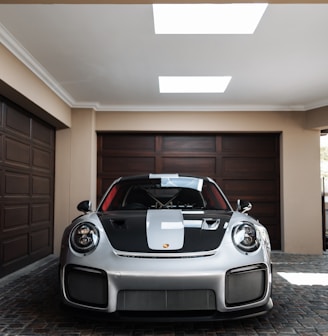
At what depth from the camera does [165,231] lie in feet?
9.07

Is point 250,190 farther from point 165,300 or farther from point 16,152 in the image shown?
point 165,300

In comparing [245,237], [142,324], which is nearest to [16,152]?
[142,324]

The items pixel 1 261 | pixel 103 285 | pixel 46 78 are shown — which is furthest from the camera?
pixel 46 78

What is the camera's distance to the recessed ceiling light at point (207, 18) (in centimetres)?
363

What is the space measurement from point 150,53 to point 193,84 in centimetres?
161

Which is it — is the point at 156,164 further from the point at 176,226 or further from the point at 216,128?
Answer: the point at 176,226

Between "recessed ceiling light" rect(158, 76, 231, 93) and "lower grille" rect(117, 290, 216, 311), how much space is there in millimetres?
3983

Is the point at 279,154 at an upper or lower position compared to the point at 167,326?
upper

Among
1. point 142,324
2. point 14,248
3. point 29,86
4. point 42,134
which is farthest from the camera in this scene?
point 42,134

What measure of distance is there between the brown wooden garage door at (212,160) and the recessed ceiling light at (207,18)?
150 inches

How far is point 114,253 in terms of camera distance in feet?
8.57

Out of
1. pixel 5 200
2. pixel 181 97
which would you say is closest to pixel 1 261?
pixel 5 200

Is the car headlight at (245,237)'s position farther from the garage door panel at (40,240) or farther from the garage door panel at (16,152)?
the garage door panel at (40,240)

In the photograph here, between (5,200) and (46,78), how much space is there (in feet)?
6.39
